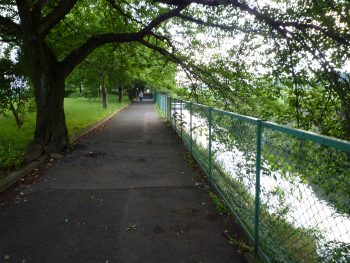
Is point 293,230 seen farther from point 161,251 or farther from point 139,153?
point 139,153

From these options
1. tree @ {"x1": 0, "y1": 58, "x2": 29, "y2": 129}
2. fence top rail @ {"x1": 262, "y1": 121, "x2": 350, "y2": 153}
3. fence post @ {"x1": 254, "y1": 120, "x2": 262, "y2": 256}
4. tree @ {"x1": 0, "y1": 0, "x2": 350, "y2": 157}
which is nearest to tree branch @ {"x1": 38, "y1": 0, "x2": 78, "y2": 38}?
tree @ {"x1": 0, "y1": 0, "x2": 350, "y2": 157}

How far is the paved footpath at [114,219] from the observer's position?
2.82 m

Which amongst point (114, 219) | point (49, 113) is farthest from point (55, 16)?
point (114, 219)

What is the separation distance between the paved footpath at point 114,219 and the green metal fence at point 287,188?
0.50 metres

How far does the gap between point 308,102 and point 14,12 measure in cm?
1065

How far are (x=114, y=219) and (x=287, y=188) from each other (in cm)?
246

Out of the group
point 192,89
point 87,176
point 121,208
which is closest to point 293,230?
point 121,208

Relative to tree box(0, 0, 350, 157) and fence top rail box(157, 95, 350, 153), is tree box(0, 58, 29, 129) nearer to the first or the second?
tree box(0, 0, 350, 157)

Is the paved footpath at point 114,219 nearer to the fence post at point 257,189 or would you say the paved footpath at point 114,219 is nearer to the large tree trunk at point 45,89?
the fence post at point 257,189

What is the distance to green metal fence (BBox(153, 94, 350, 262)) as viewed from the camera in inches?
69.6

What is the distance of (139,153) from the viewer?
7.63 m

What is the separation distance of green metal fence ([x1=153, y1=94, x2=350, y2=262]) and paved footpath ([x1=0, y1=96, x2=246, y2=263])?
50 cm

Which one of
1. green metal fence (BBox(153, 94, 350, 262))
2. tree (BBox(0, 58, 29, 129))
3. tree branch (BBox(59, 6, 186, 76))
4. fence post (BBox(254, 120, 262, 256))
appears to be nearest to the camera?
green metal fence (BBox(153, 94, 350, 262))

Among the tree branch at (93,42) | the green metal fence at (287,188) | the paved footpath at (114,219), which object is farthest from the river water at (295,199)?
the tree branch at (93,42)
